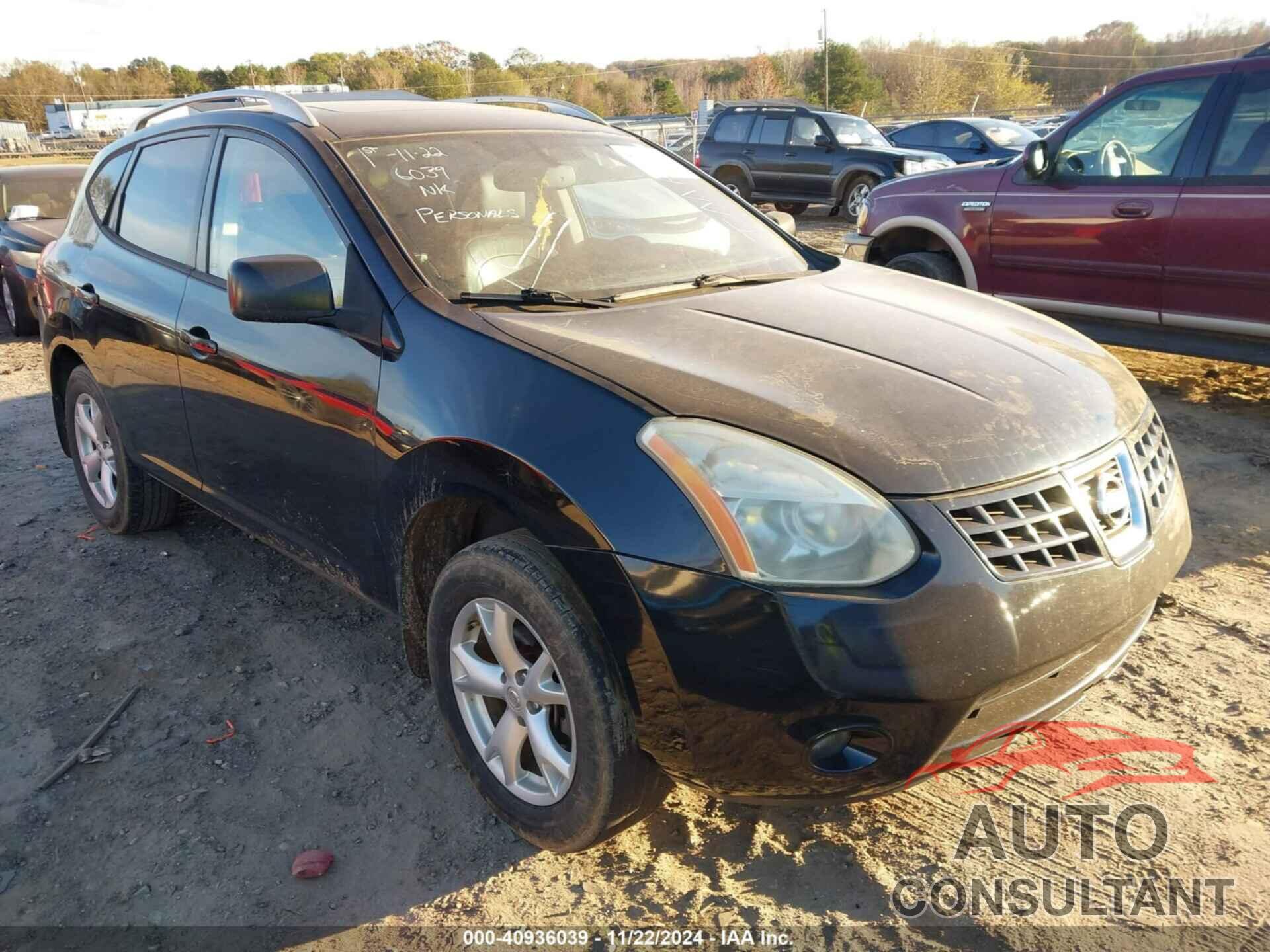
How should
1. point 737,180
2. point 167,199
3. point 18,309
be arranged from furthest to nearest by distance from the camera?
point 737,180, point 18,309, point 167,199

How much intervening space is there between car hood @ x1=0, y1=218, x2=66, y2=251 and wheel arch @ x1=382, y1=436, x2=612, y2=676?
301 inches

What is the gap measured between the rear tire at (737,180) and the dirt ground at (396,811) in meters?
12.5

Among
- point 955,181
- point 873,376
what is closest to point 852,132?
point 955,181

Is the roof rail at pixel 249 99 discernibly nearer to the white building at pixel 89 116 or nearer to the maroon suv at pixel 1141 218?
the maroon suv at pixel 1141 218

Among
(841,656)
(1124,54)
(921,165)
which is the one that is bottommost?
(841,656)

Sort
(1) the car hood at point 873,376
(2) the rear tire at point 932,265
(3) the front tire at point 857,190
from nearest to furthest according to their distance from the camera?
(1) the car hood at point 873,376 < (2) the rear tire at point 932,265 < (3) the front tire at point 857,190

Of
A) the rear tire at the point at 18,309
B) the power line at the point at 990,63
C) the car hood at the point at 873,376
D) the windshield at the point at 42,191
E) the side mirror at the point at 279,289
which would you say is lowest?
the rear tire at the point at 18,309

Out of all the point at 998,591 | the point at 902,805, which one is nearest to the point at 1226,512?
the point at 902,805

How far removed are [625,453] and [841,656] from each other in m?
0.59

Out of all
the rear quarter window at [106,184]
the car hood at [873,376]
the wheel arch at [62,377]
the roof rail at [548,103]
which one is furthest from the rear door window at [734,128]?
the car hood at [873,376]

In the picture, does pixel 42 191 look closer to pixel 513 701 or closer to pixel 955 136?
pixel 513 701

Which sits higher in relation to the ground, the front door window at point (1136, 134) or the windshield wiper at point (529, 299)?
the front door window at point (1136, 134)

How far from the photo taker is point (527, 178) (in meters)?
3.06

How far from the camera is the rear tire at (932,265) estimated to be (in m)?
6.36
